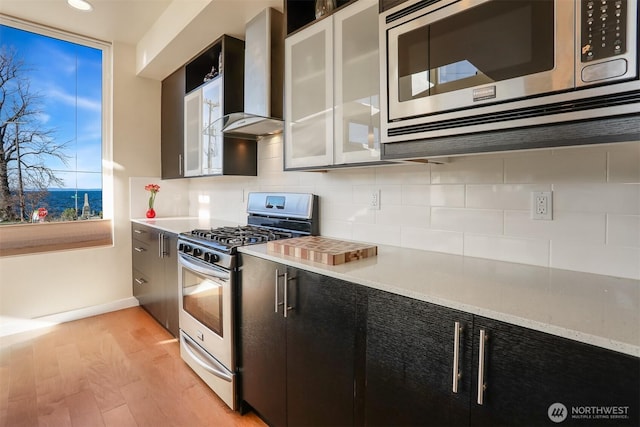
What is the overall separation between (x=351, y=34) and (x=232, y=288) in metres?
1.47

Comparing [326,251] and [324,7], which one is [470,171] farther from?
[324,7]

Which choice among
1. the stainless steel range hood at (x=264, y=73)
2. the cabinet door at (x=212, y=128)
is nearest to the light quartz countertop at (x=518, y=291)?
the stainless steel range hood at (x=264, y=73)

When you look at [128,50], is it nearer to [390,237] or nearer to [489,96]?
[390,237]

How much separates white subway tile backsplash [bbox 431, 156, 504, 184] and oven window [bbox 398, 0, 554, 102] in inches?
17.7

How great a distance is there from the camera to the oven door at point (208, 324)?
1.79m

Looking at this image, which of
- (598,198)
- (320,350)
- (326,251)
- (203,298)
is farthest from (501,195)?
(203,298)

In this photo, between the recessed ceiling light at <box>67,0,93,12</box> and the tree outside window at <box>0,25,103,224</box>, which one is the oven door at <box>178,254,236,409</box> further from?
the recessed ceiling light at <box>67,0,93,12</box>

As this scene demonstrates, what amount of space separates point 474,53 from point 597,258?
864 millimetres

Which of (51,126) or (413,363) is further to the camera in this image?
(51,126)

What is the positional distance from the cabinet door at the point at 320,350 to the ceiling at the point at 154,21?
1836 millimetres

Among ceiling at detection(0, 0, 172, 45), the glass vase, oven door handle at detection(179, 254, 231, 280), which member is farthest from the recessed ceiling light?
oven door handle at detection(179, 254, 231, 280)

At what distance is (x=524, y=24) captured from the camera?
0.96 m

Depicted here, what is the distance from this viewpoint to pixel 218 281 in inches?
72.4

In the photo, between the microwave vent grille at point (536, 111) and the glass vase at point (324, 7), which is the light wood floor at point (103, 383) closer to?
the microwave vent grille at point (536, 111)
